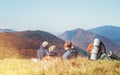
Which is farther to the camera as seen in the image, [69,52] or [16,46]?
[16,46]

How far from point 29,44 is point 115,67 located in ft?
119

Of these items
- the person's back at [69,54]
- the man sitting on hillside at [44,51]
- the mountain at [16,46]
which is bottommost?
the mountain at [16,46]

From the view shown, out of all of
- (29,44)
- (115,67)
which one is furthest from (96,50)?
(29,44)

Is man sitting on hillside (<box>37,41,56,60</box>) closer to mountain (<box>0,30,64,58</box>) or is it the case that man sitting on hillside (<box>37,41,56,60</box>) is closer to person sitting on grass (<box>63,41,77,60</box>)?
person sitting on grass (<box>63,41,77,60</box>)

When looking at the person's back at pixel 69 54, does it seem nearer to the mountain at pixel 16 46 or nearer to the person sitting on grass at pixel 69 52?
the person sitting on grass at pixel 69 52

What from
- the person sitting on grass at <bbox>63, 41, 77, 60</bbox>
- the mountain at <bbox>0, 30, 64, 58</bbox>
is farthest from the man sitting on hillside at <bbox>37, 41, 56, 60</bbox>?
the mountain at <bbox>0, 30, 64, 58</bbox>

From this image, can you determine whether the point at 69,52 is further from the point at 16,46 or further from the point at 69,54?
the point at 16,46

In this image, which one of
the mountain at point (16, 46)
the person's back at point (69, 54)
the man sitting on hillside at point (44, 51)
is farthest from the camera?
the mountain at point (16, 46)

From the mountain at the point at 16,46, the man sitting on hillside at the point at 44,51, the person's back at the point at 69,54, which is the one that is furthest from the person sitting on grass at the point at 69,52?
the mountain at the point at 16,46

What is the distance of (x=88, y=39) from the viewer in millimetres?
173875

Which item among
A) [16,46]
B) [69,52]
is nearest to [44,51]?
[69,52]

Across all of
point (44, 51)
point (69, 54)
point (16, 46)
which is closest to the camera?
point (69, 54)

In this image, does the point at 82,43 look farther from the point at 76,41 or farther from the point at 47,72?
the point at 47,72

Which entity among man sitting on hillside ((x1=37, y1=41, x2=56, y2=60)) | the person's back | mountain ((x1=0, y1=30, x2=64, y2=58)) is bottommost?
mountain ((x1=0, y1=30, x2=64, y2=58))
